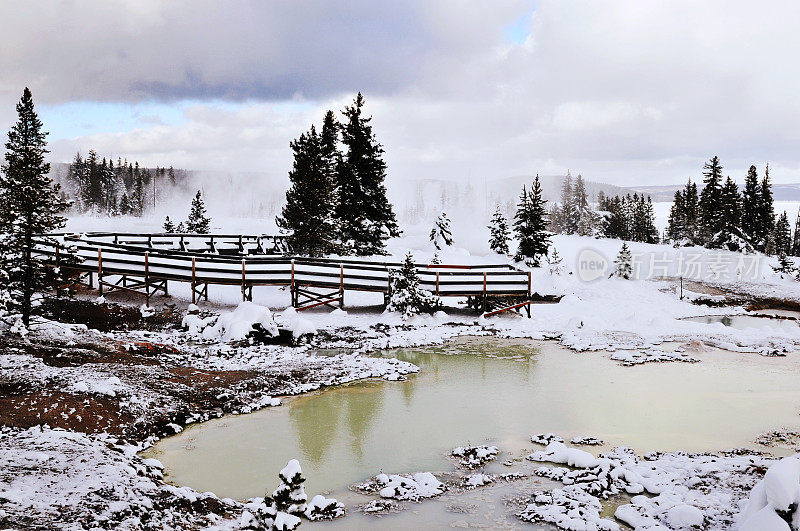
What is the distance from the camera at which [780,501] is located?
21.1 feet

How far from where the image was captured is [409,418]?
12398 millimetres

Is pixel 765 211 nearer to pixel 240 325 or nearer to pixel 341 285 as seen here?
pixel 341 285

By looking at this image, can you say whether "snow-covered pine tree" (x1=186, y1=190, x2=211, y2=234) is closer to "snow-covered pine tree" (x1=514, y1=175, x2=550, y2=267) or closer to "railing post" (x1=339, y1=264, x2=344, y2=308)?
"snow-covered pine tree" (x1=514, y1=175, x2=550, y2=267)

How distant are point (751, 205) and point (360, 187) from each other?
54451mm

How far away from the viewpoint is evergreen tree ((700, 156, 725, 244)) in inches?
2483

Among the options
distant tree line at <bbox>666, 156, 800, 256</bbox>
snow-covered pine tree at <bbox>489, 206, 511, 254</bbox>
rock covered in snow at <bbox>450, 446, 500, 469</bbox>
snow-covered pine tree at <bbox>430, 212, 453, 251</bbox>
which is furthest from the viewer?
distant tree line at <bbox>666, 156, 800, 256</bbox>

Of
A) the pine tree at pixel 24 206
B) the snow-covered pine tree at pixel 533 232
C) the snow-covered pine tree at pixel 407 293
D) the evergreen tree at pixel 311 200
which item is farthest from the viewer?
the snow-covered pine tree at pixel 533 232

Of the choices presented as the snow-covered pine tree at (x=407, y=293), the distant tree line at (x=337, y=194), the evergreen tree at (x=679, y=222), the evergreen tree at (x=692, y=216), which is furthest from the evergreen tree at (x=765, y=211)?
the snow-covered pine tree at (x=407, y=293)

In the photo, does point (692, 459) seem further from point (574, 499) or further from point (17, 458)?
point (17, 458)

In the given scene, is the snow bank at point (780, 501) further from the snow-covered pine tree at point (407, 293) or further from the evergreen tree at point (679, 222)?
the evergreen tree at point (679, 222)

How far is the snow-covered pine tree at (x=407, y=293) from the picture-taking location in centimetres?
2216

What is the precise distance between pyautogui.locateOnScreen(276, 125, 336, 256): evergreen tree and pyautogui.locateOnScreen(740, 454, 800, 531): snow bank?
25.7m

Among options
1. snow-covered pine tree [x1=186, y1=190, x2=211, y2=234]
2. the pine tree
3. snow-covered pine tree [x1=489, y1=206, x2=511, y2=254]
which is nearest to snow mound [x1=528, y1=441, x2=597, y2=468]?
the pine tree

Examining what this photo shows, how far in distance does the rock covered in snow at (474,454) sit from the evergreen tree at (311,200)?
21.5 m
